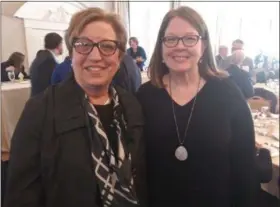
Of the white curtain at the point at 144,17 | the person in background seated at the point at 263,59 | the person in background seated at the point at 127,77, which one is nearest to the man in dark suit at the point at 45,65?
the person in background seated at the point at 127,77

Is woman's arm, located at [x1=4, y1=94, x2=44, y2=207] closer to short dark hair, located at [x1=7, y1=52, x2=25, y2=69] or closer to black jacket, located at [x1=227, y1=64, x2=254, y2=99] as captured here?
black jacket, located at [x1=227, y1=64, x2=254, y2=99]

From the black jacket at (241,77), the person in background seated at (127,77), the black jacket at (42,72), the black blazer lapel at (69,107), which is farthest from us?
the black jacket at (42,72)

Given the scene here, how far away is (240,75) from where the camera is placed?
2273 mm

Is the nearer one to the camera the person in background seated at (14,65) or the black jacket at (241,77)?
the black jacket at (241,77)

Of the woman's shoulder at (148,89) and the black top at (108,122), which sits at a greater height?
the woman's shoulder at (148,89)

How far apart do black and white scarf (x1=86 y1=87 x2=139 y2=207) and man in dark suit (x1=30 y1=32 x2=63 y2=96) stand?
5.20 ft

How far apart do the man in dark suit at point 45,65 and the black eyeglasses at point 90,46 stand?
1.54 meters

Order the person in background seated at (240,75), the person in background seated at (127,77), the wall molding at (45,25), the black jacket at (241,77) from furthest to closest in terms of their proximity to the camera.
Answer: the wall molding at (45,25) < the black jacket at (241,77) < the person in background seated at (240,75) < the person in background seated at (127,77)

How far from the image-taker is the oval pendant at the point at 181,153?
991 mm

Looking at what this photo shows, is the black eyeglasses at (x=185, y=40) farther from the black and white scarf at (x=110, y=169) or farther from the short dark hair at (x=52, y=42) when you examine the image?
the short dark hair at (x=52, y=42)

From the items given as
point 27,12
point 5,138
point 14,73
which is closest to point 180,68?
point 5,138

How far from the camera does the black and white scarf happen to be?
0.80 meters

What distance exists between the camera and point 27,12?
4992 mm

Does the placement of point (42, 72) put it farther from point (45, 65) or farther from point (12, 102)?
point (12, 102)
